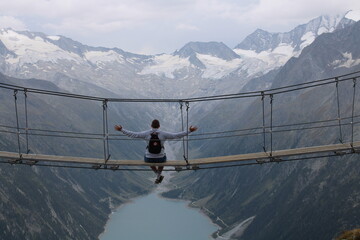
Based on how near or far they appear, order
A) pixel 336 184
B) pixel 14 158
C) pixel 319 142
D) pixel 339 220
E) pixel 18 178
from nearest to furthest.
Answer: pixel 14 158 < pixel 339 220 < pixel 336 184 < pixel 18 178 < pixel 319 142

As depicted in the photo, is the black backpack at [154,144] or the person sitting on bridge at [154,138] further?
the black backpack at [154,144]

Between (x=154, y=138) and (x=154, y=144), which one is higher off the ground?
(x=154, y=138)

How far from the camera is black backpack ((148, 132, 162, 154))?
84.9 feet

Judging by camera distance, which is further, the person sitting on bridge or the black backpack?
the black backpack

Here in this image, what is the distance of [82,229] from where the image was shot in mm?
198250

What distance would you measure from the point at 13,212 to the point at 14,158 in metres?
143

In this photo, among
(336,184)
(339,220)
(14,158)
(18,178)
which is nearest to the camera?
(14,158)

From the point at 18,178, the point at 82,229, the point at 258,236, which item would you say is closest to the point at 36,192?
the point at 18,178

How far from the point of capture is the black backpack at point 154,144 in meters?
25.9

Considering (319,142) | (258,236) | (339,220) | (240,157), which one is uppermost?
(240,157)

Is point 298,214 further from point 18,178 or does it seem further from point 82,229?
point 18,178

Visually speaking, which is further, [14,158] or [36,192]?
[36,192]

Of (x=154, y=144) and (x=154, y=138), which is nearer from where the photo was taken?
(x=154, y=138)

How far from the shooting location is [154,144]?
26094 millimetres
